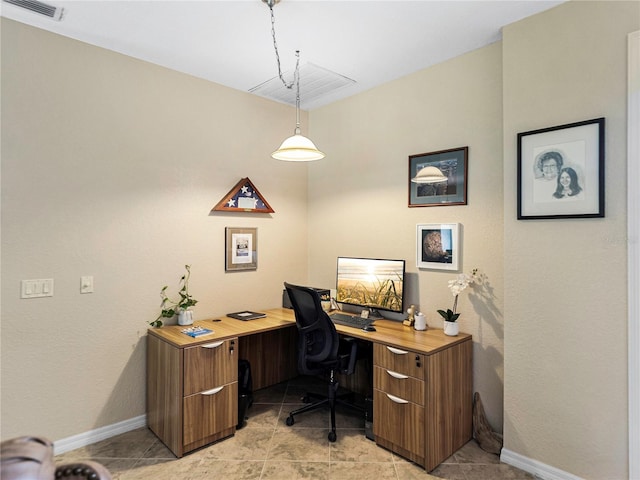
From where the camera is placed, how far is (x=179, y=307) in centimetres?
295

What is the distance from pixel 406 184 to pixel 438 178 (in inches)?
12.0

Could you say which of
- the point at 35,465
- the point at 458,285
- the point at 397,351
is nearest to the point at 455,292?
the point at 458,285

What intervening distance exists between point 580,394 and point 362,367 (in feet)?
5.64

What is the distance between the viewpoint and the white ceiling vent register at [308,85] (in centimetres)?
304

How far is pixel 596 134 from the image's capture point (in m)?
2.01

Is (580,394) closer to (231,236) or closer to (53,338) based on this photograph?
(231,236)

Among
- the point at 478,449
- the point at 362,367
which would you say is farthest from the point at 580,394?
the point at 362,367

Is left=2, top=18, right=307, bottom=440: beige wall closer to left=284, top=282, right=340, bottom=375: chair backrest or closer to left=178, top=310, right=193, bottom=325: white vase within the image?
left=178, top=310, right=193, bottom=325: white vase

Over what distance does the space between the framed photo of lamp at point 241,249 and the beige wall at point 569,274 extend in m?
2.16

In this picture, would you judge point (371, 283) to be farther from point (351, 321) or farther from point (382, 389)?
point (382, 389)

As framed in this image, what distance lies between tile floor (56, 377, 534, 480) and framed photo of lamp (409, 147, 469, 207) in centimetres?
176

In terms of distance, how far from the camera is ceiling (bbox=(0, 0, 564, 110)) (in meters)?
2.18

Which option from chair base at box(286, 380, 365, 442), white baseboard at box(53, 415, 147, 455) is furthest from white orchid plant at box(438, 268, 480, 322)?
white baseboard at box(53, 415, 147, 455)
